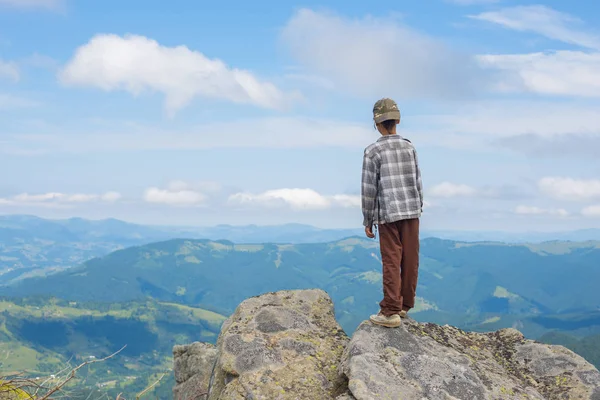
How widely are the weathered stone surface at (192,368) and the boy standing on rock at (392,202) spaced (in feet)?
31.7

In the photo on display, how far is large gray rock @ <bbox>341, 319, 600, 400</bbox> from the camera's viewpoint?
855 centimetres

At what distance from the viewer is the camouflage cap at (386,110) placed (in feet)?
35.6

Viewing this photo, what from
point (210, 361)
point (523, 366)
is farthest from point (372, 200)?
point (210, 361)

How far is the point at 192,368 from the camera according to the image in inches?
765

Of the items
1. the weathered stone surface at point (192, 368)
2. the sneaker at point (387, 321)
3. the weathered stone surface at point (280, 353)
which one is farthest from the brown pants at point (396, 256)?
the weathered stone surface at point (192, 368)

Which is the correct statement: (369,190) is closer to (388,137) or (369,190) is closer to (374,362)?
(388,137)

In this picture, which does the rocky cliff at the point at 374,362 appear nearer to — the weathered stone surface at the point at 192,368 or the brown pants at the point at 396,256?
the brown pants at the point at 396,256

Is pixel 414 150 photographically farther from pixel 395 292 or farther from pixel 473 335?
pixel 473 335

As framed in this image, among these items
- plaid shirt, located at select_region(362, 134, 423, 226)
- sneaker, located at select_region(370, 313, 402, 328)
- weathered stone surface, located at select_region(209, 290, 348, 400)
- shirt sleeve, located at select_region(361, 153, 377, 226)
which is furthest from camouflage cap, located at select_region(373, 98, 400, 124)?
weathered stone surface, located at select_region(209, 290, 348, 400)

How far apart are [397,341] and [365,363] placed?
1.33 metres

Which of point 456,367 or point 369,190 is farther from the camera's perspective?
point 369,190

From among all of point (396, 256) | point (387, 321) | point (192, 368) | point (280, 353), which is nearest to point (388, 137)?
point (396, 256)

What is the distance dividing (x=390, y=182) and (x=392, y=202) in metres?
0.44

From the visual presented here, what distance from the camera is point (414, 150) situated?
1097 cm
